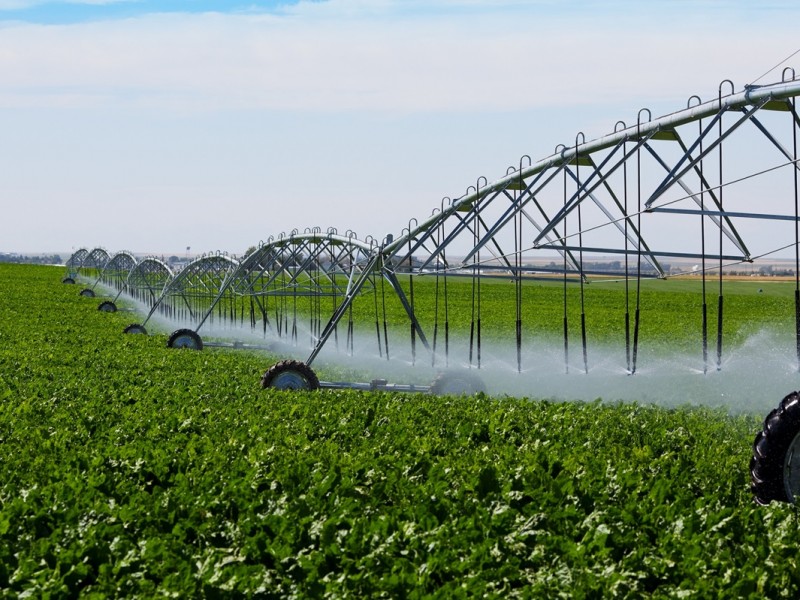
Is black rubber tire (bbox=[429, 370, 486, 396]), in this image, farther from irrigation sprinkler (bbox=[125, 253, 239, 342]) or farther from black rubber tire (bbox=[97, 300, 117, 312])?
black rubber tire (bbox=[97, 300, 117, 312])

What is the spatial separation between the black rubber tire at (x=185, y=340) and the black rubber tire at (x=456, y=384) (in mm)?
10827

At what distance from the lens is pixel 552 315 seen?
141ft

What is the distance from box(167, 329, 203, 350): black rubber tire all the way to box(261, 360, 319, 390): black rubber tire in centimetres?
938

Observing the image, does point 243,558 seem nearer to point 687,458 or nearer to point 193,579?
point 193,579

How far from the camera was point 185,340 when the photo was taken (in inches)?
990

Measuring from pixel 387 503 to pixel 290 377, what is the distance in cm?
828

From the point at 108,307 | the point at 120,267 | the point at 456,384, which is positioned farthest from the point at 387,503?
the point at 120,267

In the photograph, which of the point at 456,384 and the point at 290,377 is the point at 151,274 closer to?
the point at 290,377

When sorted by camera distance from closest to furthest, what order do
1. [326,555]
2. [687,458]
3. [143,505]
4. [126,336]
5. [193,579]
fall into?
[193,579] < [326,555] < [143,505] < [687,458] < [126,336]

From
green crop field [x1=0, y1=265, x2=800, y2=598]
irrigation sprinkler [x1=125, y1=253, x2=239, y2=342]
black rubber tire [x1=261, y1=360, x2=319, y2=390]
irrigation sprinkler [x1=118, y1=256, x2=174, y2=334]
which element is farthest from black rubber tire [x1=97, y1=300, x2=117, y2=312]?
green crop field [x1=0, y1=265, x2=800, y2=598]

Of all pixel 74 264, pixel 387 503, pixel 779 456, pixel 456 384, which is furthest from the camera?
pixel 74 264

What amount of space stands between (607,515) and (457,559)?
49.0 inches

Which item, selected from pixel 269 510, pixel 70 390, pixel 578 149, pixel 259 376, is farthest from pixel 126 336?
pixel 269 510

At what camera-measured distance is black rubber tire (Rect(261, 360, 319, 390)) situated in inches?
622
